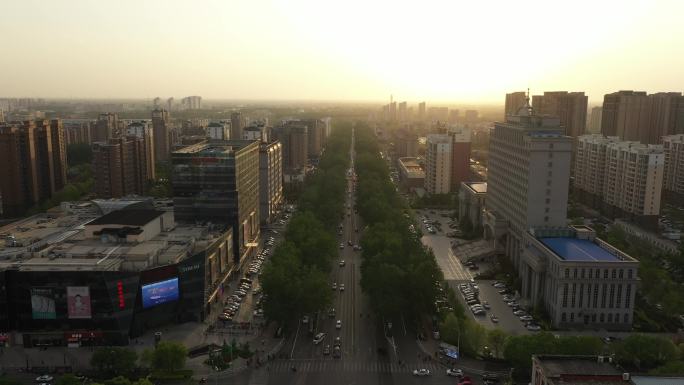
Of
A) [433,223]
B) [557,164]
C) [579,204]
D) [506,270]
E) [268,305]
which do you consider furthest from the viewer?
[579,204]

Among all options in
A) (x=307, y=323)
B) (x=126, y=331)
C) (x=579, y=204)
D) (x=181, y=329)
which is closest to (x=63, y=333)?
(x=126, y=331)

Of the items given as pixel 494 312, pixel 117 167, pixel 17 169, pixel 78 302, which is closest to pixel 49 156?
pixel 17 169

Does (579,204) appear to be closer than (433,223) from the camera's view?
No

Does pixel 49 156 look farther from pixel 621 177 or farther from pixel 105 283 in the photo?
pixel 621 177

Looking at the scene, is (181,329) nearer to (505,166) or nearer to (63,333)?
(63,333)

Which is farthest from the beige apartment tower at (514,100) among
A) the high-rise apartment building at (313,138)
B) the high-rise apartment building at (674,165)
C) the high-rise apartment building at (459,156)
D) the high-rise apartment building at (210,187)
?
the high-rise apartment building at (210,187)

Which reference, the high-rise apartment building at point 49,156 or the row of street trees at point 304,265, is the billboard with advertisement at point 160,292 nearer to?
the row of street trees at point 304,265

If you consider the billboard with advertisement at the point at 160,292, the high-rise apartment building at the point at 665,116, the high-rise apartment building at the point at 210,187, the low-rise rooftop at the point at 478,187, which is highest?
the high-rise apartment building at the point at 665,116
